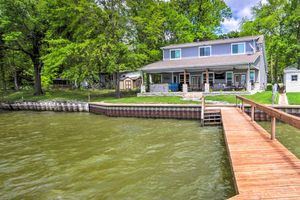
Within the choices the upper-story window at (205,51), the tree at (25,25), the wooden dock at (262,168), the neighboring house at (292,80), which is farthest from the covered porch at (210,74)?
the wooden dock at (262,168)

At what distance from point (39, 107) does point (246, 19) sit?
114 ft

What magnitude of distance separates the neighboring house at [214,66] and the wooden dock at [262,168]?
16277 mm

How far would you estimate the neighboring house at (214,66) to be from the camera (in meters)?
24.4

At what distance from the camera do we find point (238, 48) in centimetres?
2611

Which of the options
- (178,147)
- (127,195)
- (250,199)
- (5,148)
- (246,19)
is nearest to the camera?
(250,199)

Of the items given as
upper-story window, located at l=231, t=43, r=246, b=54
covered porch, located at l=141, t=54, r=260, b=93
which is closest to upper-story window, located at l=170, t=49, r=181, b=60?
covered porch, located at l=141, t=54, r=260, b=93

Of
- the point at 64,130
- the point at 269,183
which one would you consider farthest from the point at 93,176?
the point at 64,130

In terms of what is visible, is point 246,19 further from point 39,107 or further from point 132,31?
point 39,107

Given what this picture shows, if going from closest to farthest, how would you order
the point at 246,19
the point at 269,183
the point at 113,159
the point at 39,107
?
the point at 269,183, the point at 113,159, the point at 39,107, the point at 246,19

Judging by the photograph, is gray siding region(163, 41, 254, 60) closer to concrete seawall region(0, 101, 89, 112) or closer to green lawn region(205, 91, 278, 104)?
green lawn region(205, 91, 278, 104)

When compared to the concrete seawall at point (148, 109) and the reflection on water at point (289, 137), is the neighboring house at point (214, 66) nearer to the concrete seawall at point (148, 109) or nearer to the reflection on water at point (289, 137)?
the concrete seawall at point (148, 109)

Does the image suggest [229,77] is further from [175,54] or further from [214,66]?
[175,54]

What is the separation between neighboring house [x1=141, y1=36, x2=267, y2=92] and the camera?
24.4m

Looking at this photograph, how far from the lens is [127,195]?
621cm
